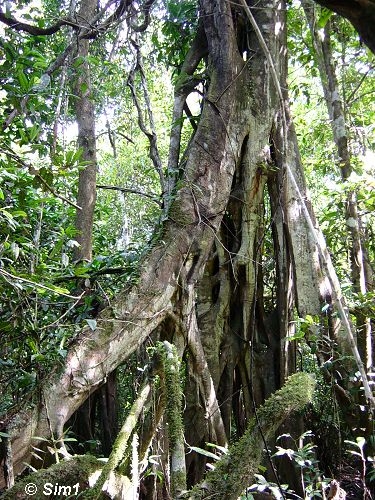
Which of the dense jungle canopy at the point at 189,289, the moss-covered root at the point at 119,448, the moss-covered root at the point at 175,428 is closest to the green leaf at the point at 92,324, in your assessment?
the dense jungle canopy at the point at 189,289

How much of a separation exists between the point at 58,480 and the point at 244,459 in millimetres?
625

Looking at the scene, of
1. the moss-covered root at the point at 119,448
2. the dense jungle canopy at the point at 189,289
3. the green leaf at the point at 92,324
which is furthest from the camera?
the green leaf at the point at 92,324

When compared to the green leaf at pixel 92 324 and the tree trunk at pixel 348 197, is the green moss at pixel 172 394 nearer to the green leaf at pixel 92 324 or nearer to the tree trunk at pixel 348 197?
the green leaf at pixel 92 324

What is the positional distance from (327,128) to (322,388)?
3.26m

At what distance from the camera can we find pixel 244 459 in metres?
1.51

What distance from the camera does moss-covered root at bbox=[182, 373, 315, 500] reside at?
1421 mm

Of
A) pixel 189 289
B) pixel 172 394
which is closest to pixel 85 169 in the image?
pixel 189 289

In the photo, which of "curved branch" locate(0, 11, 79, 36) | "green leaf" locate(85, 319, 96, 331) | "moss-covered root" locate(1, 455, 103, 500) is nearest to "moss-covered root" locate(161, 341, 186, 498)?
"moss-covered root" locate(1, 455, 103, 500)

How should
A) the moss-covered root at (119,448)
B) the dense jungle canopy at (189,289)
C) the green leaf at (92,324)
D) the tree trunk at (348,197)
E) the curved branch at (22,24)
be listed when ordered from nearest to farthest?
the moss-covered root at (119,448)
the dense jungle canopy at (189,289)
the green leaf at (92,324)
the curved branch at (22,24)
the tree trunk at (348,197)

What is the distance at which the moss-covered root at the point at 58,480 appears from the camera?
1539 millimetres

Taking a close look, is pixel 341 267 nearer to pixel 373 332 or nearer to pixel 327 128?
pixel 373 332

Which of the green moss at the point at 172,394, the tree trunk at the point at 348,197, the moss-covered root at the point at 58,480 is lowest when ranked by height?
the moss-covered root at the point at 58,480

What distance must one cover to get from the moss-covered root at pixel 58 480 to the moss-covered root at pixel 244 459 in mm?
476

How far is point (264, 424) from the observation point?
159cm
